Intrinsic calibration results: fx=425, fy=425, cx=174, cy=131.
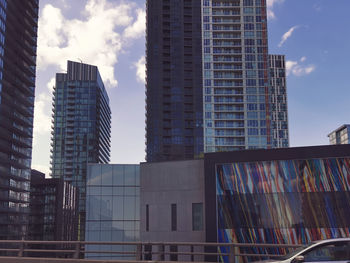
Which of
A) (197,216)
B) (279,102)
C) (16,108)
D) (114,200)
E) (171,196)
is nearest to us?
(197,216)

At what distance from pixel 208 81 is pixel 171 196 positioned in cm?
8551

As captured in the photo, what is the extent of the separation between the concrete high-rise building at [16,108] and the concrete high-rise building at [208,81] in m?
36.6

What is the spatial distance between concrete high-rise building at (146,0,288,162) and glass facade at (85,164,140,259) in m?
73.7

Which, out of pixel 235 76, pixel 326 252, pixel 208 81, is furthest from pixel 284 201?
pixel 235 76

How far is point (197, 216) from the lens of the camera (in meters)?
34.3

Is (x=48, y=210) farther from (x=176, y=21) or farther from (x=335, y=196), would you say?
(x=335, y=196)

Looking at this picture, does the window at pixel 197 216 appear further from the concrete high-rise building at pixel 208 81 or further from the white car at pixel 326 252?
the concrete high-rise building at pixel 208 81

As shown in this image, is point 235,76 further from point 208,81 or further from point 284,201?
point 284,201

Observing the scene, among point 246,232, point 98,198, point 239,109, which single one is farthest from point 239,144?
point 246,232

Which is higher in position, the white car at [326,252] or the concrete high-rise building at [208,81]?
the concrete high-rise building at [208,81]

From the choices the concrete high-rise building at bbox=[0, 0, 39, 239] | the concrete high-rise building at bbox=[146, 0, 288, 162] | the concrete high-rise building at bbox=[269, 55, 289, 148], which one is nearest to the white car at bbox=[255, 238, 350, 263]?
the concrete high-rise building at bbox=[146, 0, 288, 162]

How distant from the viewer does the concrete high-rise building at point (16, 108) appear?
112438mm

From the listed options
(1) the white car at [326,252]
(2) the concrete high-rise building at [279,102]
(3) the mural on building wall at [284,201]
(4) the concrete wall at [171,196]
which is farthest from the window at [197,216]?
(2) the concrete high-rise building at [279,102]

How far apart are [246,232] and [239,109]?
88.3 metres
